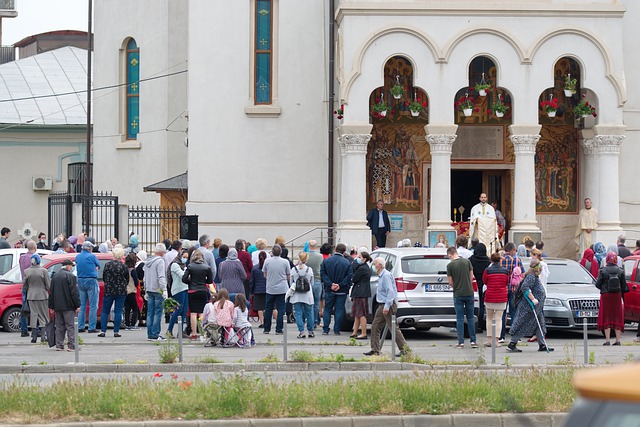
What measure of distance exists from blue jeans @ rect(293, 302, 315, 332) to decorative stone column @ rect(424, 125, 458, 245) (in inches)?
379

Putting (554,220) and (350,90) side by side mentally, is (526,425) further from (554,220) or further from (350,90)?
(554,220)

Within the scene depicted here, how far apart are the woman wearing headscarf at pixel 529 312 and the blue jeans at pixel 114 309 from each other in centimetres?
721

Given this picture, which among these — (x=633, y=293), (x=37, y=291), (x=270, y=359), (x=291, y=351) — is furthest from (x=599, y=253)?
(x=37, y=291)

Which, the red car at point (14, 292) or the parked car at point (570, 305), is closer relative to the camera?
the parked car at point (570, 305)

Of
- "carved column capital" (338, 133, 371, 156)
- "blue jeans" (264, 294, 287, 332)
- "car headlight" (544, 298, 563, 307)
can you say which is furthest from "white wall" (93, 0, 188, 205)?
"car headlight" (544, 298, 563, 307)

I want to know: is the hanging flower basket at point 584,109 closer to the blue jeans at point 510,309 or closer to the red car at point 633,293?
the red car at point 633,293

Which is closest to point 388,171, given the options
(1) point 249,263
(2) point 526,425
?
(1) point 249,263

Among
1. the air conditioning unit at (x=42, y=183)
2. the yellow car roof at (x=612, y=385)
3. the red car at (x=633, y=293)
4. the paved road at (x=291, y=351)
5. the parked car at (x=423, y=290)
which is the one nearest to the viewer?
the yellow car roof at (x=612, y=385)

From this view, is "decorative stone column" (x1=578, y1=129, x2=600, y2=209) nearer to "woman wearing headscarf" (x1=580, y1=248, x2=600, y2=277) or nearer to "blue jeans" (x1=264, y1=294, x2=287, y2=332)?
"woman wearing headscarf" (x1=580, y1=248, x2=600, y2=277)

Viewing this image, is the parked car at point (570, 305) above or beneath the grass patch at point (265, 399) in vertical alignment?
above

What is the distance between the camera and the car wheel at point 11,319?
922 inches

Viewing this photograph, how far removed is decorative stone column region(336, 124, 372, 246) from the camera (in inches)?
1241

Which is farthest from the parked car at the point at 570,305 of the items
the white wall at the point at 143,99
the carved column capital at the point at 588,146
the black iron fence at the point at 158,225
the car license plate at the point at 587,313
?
the white wall at the point at 143,99

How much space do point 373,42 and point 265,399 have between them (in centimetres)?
2037
